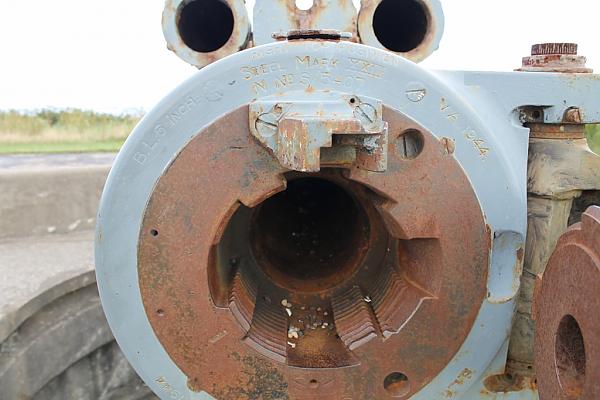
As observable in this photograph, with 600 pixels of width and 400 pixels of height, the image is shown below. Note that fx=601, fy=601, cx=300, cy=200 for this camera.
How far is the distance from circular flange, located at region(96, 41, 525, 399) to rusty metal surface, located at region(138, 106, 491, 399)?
1 centimetres

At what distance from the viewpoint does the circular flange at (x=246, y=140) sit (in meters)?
1.17

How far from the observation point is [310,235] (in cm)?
189

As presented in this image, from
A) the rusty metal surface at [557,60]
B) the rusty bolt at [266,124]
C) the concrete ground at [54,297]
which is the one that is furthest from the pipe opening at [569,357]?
the concrete ground at [54,297]

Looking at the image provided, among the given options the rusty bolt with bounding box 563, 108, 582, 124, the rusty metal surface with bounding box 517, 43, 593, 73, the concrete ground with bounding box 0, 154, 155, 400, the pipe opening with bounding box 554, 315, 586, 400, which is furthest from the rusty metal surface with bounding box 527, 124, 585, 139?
the concrete ground with bounding box 0, 154, 155, 400

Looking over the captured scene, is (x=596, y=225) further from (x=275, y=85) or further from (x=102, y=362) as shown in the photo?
(x=102, y=362)

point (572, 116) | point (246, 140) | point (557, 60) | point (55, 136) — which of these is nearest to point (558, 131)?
point (572, 116)

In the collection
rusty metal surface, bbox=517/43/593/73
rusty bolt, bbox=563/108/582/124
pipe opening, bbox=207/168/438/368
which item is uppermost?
rusty metal surface, bbox=517/43/593/73

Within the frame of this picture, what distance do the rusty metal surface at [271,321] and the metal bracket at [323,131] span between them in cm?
4

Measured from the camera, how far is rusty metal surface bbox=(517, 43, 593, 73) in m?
1.39

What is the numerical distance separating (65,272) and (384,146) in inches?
73.5

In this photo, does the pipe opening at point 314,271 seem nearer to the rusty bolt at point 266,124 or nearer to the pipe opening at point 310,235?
the pipe opening at point 310,235

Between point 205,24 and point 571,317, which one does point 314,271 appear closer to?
point 205,24

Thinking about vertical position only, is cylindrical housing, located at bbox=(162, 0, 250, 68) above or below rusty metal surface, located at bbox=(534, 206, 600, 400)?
above

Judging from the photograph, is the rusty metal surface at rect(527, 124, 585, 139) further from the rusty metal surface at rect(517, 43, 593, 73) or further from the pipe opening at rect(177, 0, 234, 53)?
the pipe opening at rect(177, 0, 234, 53)
